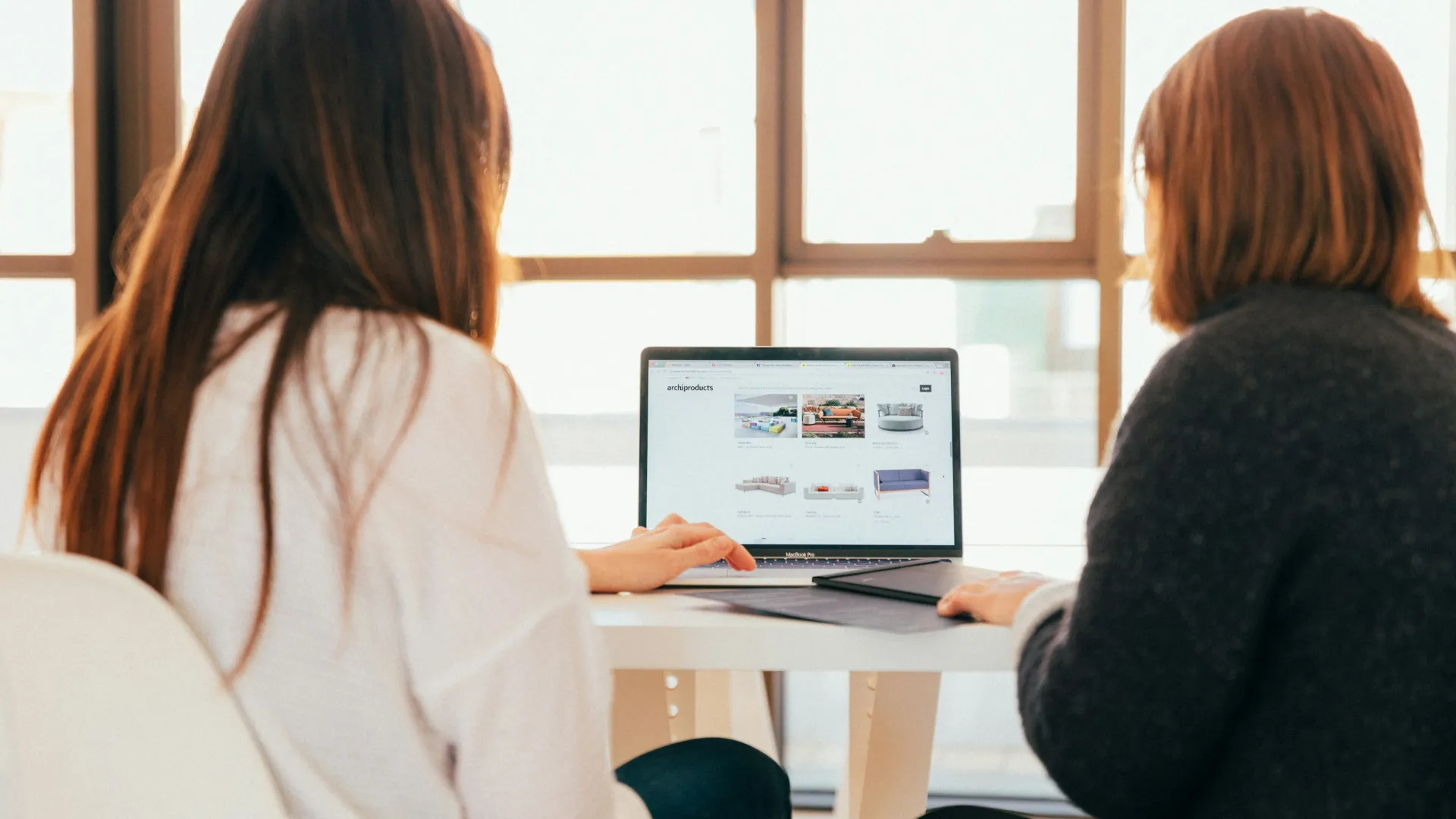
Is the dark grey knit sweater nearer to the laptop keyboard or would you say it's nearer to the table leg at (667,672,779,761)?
the laptop keyboard

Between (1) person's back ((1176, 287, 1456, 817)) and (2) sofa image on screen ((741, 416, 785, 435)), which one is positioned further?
(2) sofa image on screen ((741, 416, 785, 435))

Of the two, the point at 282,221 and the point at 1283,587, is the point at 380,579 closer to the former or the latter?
the point at 282,221

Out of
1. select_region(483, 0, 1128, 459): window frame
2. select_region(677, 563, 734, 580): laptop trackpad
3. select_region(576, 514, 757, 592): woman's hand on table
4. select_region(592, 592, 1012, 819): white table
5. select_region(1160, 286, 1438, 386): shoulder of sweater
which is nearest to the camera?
select_region(1160, 286, 1438, 386): shoulder of sweater

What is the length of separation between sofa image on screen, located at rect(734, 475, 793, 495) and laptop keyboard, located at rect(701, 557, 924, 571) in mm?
89

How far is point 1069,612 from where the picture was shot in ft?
2.55

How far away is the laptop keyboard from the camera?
1.50m

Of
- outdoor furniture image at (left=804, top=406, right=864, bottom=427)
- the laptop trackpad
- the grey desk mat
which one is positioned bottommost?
the laptop trackpad

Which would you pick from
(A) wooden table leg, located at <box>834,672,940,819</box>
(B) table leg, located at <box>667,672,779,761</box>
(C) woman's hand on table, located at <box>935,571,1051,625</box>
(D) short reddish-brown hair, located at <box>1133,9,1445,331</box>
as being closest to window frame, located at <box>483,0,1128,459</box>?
(B) table leg, located at <box>667,672,779,761</box>

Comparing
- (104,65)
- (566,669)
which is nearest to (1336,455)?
(566,669)

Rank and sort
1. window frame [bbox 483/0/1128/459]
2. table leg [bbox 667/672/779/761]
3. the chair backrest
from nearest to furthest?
1. the chair backrest
2. table leg [bbox 667/672/779/761]
3. window frame [bbox 483/0/1128/459]

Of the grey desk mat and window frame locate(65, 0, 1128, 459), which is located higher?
window frame locate(65, 0, 1128, 459)

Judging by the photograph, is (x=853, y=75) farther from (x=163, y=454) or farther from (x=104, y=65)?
(x=163, y=454)

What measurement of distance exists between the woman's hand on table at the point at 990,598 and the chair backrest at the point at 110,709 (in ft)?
2.14

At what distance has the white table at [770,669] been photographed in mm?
1068
